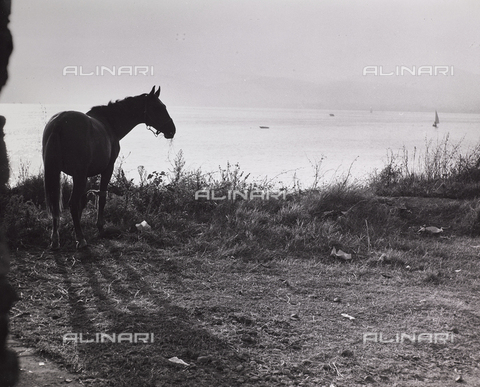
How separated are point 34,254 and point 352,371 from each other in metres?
4.10

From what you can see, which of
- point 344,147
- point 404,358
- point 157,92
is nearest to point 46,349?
point 404,358

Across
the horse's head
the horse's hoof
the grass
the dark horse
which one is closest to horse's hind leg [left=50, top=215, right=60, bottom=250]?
the dark horse

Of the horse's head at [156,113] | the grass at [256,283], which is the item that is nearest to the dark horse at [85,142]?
the horse's head at [156,113]

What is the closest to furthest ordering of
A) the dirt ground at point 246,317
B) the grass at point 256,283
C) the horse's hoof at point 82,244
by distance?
the dirt ground at point 246,317, the grass at point 256,283, the horse's hoof at point 82,244

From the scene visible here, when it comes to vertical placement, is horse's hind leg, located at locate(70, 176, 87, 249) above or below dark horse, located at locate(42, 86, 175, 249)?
below

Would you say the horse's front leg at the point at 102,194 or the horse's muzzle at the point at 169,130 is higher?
the horse's muzzle at the point at 169,130

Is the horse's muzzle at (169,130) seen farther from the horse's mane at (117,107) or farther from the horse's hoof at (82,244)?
the horse's hoof at (82,244)

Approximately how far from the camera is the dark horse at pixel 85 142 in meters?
5.57

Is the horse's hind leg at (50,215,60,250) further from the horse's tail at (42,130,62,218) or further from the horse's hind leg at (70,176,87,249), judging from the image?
the horse's tail at (42,130,62,218)

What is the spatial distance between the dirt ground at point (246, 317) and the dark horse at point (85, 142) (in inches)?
24.9

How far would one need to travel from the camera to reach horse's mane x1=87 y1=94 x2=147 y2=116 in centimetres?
667

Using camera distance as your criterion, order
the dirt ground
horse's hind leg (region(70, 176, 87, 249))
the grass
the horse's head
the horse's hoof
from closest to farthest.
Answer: the dirt ground → the grass → horse's hind leg (region(70, 176, 87, 249)) → the horse's hoof → the horse's head

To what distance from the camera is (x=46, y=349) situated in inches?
141

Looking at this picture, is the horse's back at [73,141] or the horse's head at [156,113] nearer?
the horse's back at [73,141]
